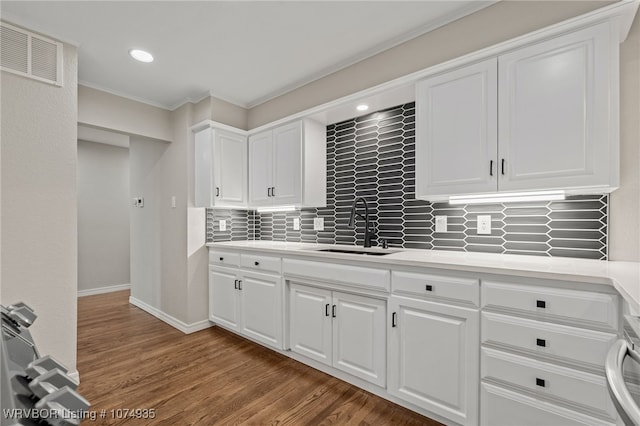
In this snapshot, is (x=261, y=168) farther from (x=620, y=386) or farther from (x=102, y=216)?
(x=102, y=216)

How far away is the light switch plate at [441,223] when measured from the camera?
2.25 metres

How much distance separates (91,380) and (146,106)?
272 cm

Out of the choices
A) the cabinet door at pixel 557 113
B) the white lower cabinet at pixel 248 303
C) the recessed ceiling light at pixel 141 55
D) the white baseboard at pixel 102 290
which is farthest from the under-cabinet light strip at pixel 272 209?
the white baseboard at pixel 102 290

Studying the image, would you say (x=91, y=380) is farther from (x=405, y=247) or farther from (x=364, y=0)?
(x=364, y=0)

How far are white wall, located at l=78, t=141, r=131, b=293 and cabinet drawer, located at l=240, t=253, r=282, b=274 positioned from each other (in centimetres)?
351

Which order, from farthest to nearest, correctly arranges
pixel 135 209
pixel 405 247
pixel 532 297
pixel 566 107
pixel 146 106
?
1. pixel 135 209
2. pixel 146 106
3. pixel 405 247
4. pixel 566 107
5. pixel 532 297

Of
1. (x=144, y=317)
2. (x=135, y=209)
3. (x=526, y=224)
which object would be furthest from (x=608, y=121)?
(x=135, y=209)

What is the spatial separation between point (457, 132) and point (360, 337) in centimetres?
152

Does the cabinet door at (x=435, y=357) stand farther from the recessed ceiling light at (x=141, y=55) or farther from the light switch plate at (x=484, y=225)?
the recessed ceiling light at (x=141, y=55)

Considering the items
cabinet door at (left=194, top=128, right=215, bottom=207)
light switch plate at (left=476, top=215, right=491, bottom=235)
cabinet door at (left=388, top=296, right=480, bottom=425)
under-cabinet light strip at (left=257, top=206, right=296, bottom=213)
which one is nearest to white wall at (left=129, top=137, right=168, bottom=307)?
cabinet door at (left=194, top=128, right=215, bottom=207)

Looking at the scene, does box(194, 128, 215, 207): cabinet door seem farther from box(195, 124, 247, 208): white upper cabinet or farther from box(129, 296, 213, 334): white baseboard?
box(129, 296, 213, 334): white baseboard

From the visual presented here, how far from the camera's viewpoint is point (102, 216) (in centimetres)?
498

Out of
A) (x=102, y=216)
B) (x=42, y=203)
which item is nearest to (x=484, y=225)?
(x=42, y=203)

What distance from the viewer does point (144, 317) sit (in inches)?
147
